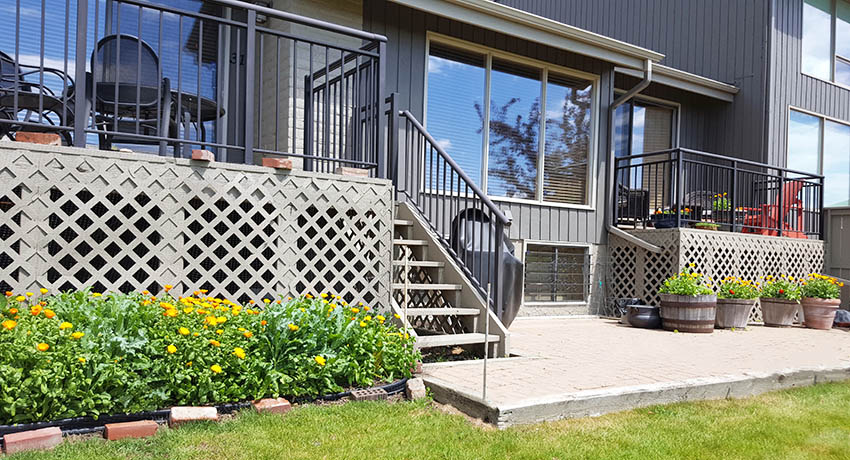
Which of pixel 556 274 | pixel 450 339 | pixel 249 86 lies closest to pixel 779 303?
pixel 556 274

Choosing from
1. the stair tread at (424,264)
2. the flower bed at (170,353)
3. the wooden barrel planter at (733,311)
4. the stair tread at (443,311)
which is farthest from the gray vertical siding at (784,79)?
the flower bed at (170,353)

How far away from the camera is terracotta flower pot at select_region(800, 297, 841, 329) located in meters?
8.65

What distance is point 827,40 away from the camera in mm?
12453

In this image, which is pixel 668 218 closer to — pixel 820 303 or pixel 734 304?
pixel 734 304

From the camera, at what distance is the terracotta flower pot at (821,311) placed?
8.65 meters

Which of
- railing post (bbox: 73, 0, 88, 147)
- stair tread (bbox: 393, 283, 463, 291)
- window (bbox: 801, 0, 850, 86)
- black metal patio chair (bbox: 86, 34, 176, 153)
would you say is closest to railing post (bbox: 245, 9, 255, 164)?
black metal patio chair (bbox: 86, 34, 176, 153)

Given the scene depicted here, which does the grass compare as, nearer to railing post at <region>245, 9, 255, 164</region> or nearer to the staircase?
the staircase

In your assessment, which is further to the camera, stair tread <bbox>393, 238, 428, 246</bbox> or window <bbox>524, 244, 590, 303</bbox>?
window <bbox>524, 244, 590, 303</bbox>

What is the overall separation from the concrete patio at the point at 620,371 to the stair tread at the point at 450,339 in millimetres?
162

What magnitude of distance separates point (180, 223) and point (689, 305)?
5.78 metres

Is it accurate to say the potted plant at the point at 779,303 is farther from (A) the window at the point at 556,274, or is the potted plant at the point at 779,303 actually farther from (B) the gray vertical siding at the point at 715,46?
(B) the gray vertical siding at the point at 715,46

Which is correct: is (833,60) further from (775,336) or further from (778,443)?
(778,443)

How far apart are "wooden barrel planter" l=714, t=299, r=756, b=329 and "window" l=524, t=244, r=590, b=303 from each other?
1.83 meters

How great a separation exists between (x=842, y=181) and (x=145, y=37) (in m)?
12.7
